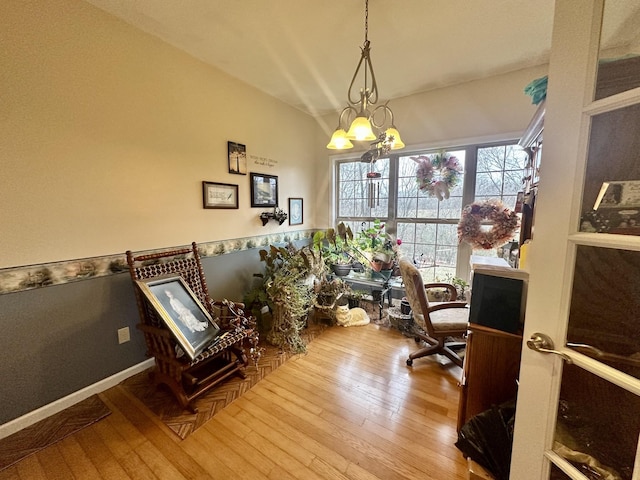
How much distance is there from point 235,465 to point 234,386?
66 cm

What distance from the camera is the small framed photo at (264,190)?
297cm

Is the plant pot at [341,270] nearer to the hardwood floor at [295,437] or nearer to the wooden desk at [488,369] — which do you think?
the hardwood floor at [295,437]

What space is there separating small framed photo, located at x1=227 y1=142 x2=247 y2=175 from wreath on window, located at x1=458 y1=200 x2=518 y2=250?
2324 mm

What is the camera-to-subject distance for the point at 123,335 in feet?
6.59

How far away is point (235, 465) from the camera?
4.50ft

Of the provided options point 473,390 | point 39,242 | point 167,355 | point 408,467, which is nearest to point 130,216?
point 39,242

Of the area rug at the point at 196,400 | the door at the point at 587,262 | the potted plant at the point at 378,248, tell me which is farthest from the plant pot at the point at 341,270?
the door at the point at 587,262

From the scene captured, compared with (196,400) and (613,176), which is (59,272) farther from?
(613,176)

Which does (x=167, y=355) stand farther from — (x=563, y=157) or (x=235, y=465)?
(x=563, y=157)

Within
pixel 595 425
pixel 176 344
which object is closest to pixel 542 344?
pixel 595 425

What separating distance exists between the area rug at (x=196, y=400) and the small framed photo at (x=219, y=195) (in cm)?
159

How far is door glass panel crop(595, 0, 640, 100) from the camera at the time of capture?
700 millimetres

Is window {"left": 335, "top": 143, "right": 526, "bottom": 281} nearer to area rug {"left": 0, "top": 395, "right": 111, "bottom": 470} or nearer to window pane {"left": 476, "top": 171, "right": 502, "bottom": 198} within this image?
window pane {"left": 476, "top": 171, "right": 502, "bottom": 198}

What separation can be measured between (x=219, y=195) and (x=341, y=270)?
5.60 feet
